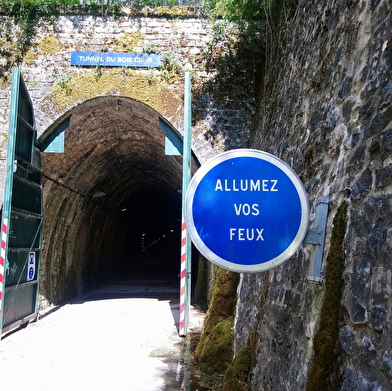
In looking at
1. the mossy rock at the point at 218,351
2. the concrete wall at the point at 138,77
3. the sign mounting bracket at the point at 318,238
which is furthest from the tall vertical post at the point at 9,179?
the sign mounting bracket at the point at 318,238

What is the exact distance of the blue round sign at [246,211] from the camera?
2.08m

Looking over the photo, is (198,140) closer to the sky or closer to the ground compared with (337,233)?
closer to the sky

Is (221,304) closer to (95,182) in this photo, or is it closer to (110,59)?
(110,59)

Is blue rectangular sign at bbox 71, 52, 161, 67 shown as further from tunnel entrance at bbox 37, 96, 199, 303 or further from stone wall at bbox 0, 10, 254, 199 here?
tunnel entrance at bbox 37, 96, 199, 303

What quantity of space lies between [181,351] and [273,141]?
10.2 ft

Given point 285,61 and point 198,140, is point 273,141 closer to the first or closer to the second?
point 285,61

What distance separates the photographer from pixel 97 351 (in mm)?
5773

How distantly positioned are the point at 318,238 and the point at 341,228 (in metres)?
0.20

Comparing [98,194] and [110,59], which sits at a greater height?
[110,59]

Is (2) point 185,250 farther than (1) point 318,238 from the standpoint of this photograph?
Yes

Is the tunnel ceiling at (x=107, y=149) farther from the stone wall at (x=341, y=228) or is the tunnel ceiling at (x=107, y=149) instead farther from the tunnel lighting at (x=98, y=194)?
the stone wall at (x=341, y=228)

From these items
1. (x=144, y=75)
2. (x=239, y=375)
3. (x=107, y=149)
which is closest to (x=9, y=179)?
(x=144, y=75)

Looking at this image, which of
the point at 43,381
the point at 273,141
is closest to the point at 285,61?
the point at 273,141

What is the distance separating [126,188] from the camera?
15281 millimetres
